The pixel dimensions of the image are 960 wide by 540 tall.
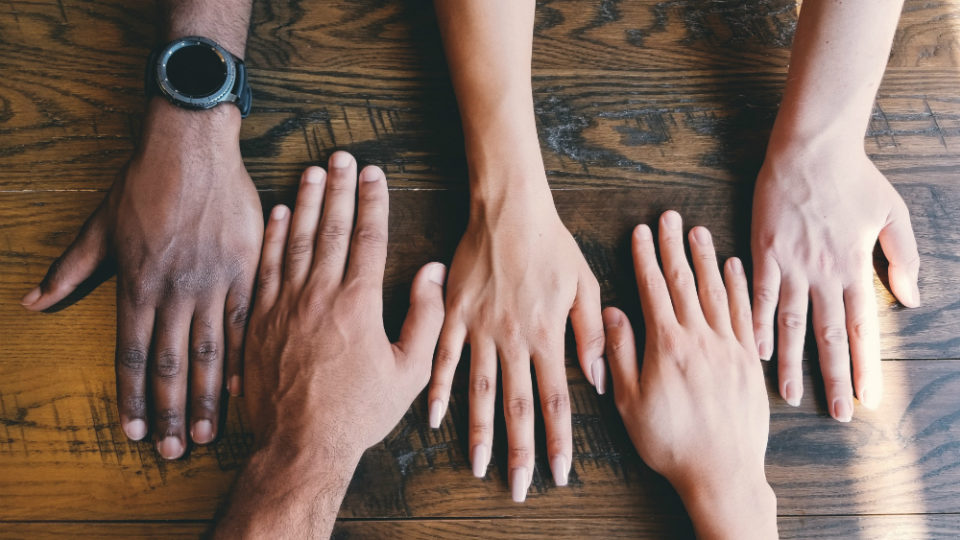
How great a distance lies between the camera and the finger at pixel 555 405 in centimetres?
90

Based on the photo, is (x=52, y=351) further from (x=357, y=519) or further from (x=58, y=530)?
(x=357, y=519)

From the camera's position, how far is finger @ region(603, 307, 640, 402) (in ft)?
3.03

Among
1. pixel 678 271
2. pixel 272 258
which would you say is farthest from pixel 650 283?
pixel 272 258

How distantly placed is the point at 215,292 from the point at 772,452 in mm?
913

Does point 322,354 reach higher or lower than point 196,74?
lower

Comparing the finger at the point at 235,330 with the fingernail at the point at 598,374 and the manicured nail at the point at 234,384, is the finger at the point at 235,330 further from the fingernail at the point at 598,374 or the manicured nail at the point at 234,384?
the fingernail at the point at 598,374

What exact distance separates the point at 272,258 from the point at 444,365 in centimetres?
32

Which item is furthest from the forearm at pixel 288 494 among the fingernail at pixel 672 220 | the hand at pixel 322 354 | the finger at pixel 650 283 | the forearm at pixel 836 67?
the forearm at pixel 836 67

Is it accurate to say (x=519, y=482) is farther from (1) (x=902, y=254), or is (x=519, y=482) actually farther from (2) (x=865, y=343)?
(1) (x=902, y=254)

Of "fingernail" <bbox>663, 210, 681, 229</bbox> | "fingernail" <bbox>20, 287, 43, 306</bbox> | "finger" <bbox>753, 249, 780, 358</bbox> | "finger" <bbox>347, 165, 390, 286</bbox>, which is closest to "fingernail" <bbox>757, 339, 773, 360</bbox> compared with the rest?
"finger" <bbox>753, 249, 780, 358</bbox>

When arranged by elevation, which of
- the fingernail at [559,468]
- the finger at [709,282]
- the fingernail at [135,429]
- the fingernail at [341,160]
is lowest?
the fingernail at [559,468]

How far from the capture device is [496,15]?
36.5 inches

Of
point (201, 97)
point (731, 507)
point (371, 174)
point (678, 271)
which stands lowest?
point (731, 507)

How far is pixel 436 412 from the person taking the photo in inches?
35.8
